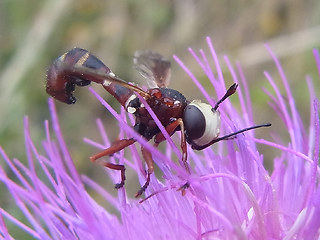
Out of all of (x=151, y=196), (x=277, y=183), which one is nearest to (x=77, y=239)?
(x=151, y=196)

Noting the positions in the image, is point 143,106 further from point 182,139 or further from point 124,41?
point 124,41

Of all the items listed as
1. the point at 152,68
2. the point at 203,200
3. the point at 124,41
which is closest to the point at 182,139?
the point at 203,200

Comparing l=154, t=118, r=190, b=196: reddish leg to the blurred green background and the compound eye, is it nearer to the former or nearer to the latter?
the compound eye

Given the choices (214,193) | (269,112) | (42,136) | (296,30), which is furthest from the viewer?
(296,30)

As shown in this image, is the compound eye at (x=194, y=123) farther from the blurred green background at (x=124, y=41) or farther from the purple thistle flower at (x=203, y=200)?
the blurred green background at (x=124, y=41)

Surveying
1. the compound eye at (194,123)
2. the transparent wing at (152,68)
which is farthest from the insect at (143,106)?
the transparent wing at (152,68)

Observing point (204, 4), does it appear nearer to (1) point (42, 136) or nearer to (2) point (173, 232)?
(1) point (42, 136)

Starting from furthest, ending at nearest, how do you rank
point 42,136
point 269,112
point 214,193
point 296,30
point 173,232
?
point 296,30, point 269,112, point 42,136, point 214,193, point 173,232
